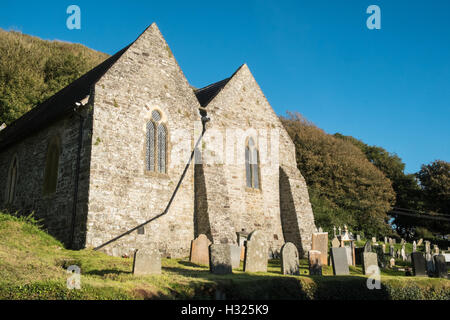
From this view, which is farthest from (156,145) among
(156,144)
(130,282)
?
(130,282)

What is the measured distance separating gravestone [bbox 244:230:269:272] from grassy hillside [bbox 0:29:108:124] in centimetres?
2671

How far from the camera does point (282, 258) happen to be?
1260cm

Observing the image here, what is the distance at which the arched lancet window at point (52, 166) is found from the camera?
17.2 m

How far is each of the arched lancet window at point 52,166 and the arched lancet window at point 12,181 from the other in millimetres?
3945

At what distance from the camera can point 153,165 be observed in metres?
17.2

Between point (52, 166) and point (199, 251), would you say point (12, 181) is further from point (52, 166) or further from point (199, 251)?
point (199, 251)

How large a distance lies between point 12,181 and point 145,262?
47.7 feet

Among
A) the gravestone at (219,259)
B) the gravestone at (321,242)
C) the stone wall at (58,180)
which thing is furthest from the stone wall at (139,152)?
the gravestone at (321,242)

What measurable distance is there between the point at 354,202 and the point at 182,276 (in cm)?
3158

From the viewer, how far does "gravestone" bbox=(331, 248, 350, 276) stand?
13562 millimetres

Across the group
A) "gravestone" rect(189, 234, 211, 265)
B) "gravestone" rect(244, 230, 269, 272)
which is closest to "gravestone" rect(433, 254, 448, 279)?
"gravestone" rect(244, 230, 269, 272)
